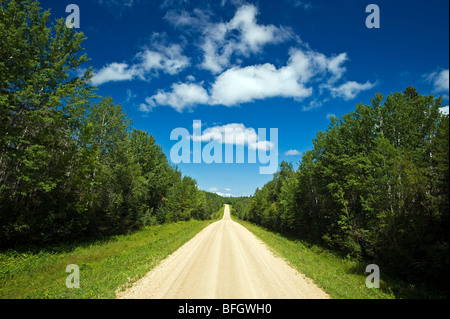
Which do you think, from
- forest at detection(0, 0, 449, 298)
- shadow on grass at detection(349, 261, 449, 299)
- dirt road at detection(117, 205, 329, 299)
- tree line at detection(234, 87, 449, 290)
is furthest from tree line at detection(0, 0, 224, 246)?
tree line at detection(234, 87, 449, 290)

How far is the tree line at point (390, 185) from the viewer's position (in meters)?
9.21

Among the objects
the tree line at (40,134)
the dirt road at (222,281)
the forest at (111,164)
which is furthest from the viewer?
the tree line at (40,134)

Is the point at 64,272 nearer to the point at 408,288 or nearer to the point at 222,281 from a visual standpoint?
the point at 222,281

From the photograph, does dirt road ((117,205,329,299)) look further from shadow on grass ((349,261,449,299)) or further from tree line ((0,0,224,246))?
tree line ((0,0,224,246))

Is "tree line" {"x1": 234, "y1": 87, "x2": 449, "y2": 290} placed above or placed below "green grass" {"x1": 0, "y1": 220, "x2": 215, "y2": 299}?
above

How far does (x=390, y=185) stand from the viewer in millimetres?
13156

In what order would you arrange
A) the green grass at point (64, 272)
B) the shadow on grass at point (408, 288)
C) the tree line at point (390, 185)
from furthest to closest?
the tree line at point (390, 185), the shadow on grass at point (408, 288), the green grass at point (64, 272)

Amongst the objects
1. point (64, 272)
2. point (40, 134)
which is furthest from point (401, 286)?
point (40, 134)

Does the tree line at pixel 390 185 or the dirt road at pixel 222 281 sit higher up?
the tree line at pixel 390 185

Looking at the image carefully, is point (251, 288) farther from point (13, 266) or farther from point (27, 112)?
point (27, 112)

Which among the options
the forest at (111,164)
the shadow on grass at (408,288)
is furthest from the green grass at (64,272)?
the shadow on grass at (408,288)

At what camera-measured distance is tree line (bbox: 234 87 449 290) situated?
9211 millimetres

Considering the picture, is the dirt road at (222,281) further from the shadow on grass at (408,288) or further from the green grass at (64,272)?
the shadow on grass at (408,288)
